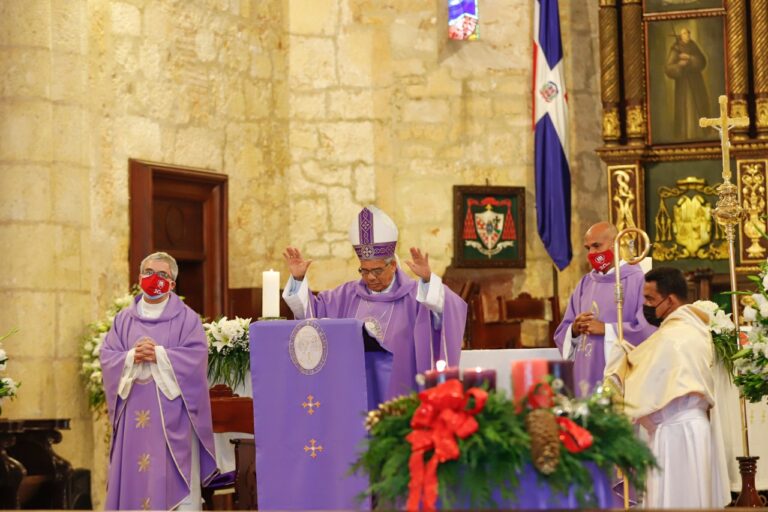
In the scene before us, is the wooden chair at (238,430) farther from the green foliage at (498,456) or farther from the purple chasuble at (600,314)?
the green foliage at (498,456)

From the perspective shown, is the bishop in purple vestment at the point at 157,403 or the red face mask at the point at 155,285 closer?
the bishop in purple vestment at the point at 157,403

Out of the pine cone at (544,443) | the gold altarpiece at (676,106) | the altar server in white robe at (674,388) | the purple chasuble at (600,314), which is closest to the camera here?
the pine cone at (544,443)

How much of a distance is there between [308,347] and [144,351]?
1693mm

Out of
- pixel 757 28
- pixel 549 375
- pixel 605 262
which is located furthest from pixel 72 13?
pixel 549 375

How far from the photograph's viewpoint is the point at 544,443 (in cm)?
358

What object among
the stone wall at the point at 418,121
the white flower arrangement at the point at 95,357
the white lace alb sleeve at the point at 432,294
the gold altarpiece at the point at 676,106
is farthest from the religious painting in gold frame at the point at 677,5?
the white lace alb sleeve at the point at 432,294

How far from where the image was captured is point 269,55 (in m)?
12.3

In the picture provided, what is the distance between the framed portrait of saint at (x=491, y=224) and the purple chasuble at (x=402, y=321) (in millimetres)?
5206

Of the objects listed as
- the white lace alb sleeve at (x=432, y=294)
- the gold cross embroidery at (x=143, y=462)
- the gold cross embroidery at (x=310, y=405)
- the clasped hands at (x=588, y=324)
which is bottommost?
the gold cross embroidery at (x=143, y=462)

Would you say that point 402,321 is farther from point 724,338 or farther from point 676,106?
point 676,106

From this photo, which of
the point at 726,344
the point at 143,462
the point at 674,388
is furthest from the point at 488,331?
the point at 674,388

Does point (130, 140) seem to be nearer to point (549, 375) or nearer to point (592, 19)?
point (592, 19)

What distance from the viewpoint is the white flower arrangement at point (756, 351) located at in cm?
643

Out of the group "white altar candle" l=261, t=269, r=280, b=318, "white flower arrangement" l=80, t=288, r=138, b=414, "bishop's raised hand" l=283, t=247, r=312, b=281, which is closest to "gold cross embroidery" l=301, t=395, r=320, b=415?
"white altar candle" l=261, t=269, r=280, b=318
